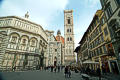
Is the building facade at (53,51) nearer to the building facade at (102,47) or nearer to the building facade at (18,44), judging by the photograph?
the building facade at (18,44)

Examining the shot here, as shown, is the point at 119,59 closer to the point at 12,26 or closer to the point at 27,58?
the point at 27,58

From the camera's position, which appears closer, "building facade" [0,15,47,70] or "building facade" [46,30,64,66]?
"building facade" [0,15,47,70]

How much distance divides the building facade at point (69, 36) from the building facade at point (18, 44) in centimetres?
3631

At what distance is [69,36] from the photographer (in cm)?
6475

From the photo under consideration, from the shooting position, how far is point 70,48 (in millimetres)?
61469

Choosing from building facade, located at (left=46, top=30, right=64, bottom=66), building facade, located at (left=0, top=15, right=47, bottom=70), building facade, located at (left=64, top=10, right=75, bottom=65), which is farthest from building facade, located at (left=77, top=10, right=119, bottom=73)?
building facade, located at (left=64, top=10, right=75, bottom=65)

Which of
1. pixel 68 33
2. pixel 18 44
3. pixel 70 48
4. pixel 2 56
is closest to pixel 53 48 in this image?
pixel 70 48

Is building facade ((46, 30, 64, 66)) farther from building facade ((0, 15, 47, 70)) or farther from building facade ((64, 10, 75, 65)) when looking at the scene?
building facade ((0, 15, 47, 70))

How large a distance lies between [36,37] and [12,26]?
9106 mm

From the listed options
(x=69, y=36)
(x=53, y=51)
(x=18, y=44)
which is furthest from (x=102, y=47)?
(x=69, y=36)

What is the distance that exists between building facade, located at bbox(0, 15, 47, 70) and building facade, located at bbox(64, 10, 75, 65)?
3631 centimetres

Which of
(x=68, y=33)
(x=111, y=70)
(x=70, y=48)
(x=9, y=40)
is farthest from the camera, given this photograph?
(x=68, y=33)

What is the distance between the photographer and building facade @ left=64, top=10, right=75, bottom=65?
58194 mm

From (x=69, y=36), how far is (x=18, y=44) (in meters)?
48.0
